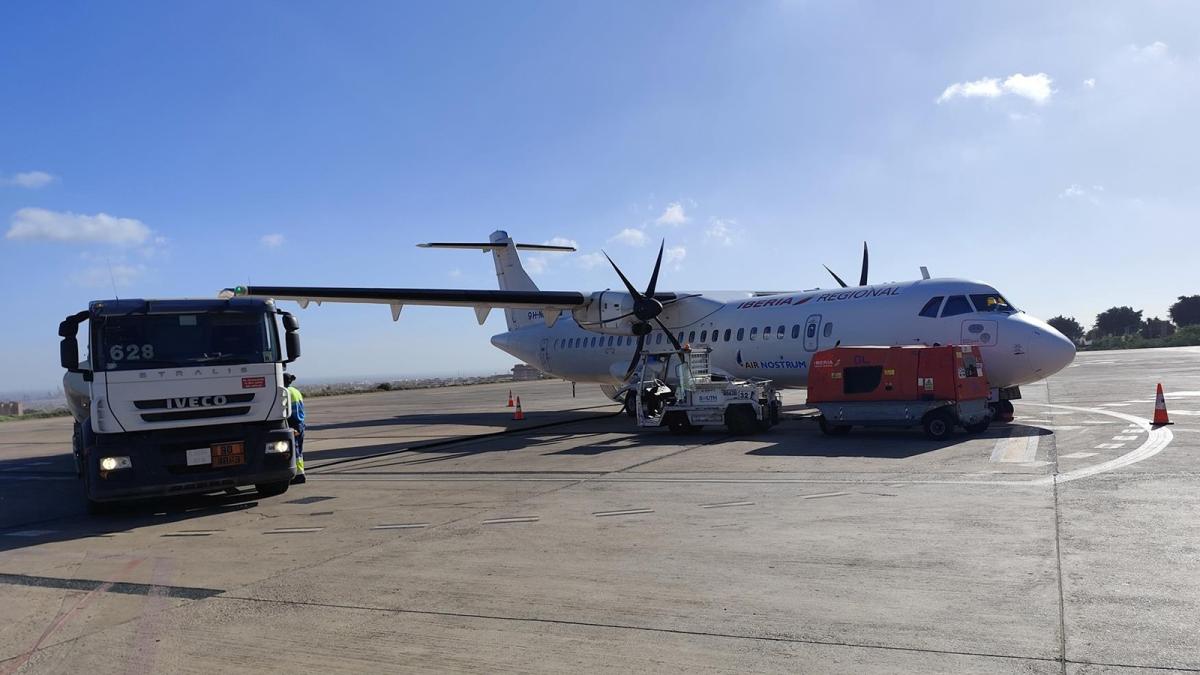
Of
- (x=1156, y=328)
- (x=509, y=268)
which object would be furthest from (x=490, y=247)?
(x=1156, y=328)

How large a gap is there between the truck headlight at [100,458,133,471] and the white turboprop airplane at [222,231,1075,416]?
2921mm

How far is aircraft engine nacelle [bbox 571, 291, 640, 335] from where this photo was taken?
72.1 ft

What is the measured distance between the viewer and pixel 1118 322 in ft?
387

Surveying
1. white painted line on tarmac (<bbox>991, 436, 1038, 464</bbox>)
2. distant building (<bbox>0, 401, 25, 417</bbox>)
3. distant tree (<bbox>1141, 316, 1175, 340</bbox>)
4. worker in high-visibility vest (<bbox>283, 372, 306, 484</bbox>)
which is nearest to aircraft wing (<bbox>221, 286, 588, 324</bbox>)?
worker in high-visibility vest (<bbox>283, 372, 306, 484</bbox>)

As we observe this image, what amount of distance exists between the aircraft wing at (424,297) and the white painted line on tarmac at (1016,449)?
11410 mm

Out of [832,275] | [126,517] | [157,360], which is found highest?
[832,275]

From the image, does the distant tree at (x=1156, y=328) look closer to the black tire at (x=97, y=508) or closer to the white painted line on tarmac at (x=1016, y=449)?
the white painted line on tarmac at (x=1016, y=449)

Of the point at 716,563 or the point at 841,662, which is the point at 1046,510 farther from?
the point at 841,662

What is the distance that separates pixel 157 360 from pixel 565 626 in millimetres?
7428

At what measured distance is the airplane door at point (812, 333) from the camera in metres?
19.2

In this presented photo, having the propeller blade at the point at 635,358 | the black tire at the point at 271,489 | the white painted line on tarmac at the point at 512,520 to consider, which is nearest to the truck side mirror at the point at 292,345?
the black tire at the point at 271,489

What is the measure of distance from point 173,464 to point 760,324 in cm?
1397

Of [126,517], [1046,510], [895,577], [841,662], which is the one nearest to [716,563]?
[895,577]

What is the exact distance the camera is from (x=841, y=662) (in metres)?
4.53
